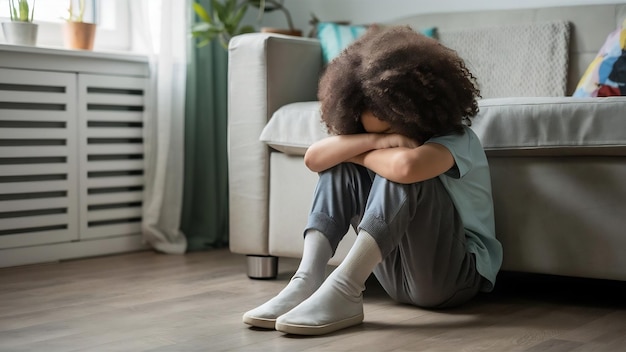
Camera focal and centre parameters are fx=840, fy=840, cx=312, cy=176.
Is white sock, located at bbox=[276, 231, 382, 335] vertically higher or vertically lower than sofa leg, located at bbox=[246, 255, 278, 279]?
higher

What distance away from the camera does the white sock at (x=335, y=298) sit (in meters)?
1.60

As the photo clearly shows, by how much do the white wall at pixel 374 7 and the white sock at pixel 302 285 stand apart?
54.9 inches

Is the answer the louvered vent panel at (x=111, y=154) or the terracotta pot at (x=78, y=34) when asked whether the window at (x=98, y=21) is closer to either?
the terracotta pot at (x=78, y=34)

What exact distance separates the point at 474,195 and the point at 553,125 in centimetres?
25

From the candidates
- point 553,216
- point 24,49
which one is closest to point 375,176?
point 553,216

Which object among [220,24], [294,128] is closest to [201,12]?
[220,24]

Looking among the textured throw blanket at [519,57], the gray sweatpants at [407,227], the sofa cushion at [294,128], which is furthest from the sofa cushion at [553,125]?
the textured throw blanket at [519,57]

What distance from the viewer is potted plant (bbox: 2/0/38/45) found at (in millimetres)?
2578

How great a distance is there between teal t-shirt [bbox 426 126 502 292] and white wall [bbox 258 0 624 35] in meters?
1.07

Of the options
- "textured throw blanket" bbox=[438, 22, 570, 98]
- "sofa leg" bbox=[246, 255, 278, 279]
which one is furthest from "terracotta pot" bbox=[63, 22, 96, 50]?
"textured throw blanket" bbox=[438, 22, 570, 98]

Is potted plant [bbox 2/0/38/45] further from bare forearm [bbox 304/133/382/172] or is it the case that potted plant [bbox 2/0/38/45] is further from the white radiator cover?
bare forearm [bbox 304/133/382/172]

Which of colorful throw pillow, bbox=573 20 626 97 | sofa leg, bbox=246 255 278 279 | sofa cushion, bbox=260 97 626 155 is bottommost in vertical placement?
sofa leg, bbox=246 255 278 279

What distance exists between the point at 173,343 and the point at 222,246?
145 centimetres

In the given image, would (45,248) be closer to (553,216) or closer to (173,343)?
(173,343)
